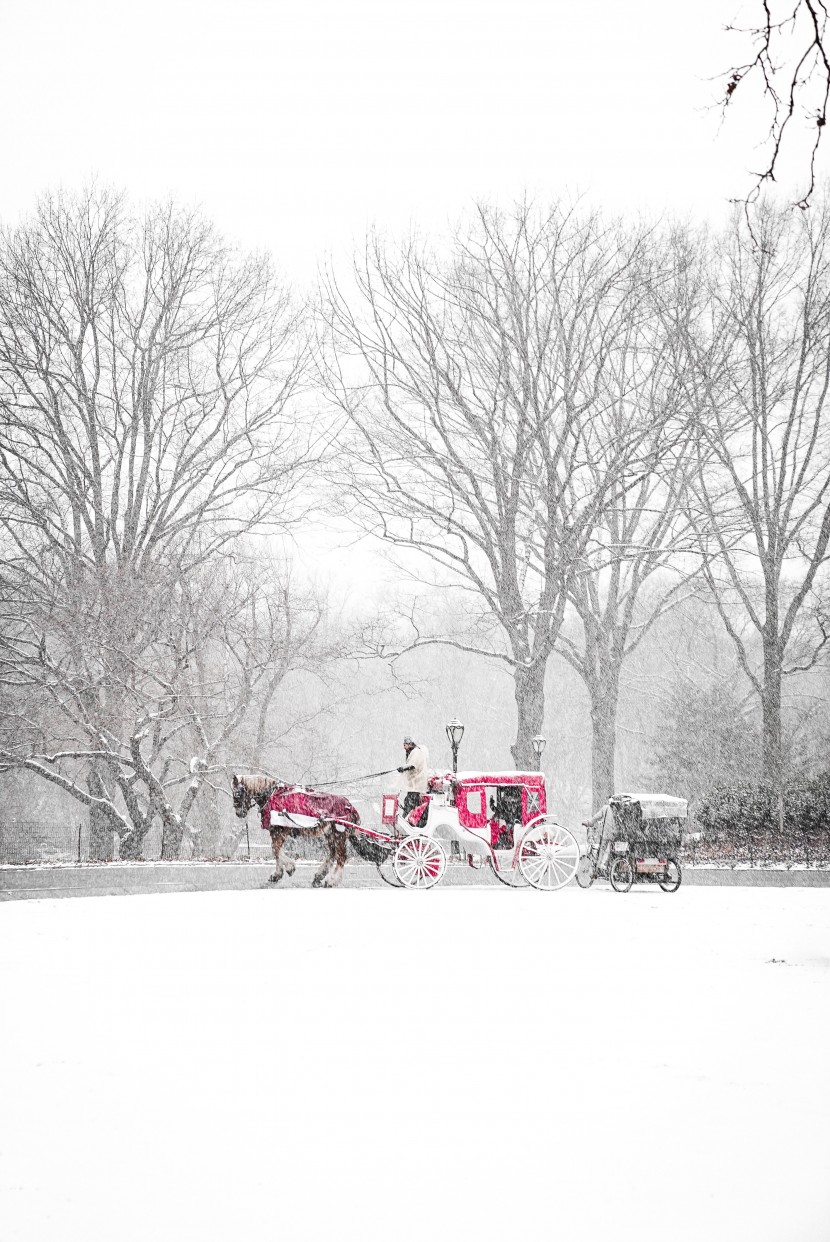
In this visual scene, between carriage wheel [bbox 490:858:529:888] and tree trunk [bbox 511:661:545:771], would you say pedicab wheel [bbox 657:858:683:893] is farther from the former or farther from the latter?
tree trunk [bbox 511:661:545:771]

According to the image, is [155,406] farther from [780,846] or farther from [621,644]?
[780,846]

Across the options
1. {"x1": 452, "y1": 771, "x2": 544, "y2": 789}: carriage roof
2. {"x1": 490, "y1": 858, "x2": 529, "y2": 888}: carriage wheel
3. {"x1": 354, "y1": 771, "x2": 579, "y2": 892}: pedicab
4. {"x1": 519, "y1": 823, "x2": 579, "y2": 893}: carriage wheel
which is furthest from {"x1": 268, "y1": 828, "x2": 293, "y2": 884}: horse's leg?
{"x1": 519, "y1": 823, "x2": 579, "y2": 893}: carriage wheel

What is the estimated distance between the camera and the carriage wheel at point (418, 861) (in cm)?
1565

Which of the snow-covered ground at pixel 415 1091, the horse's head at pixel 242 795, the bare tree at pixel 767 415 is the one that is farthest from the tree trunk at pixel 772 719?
the snow-covered ground at pixel 415 1091

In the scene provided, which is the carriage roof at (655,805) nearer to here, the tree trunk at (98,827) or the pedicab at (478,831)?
the pedicab at (478,831)

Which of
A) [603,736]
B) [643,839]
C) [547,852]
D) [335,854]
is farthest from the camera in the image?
[603,736]

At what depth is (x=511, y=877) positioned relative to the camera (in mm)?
17906

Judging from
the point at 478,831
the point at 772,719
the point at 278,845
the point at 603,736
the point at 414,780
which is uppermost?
the point at 772,719

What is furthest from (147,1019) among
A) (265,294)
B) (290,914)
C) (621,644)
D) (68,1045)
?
(265,294)

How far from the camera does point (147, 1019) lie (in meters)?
6.41

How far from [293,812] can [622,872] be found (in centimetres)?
466

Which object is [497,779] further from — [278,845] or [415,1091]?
[415,1091]

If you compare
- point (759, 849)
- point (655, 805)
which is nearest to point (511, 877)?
point (655, 805)

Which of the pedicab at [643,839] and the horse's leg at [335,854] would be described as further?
the pedicab at [643,839]
